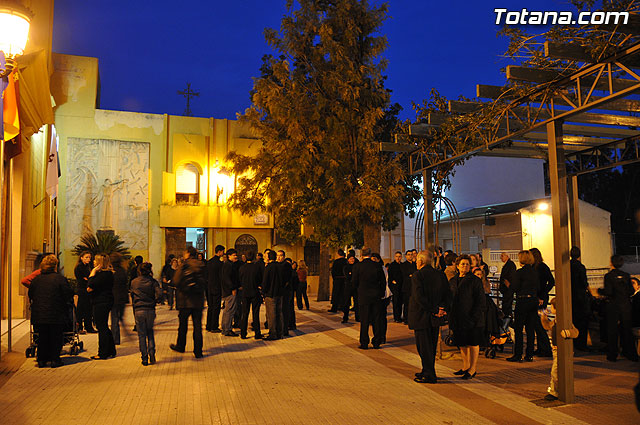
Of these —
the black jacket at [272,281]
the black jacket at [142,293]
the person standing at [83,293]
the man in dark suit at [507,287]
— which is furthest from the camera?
the black jacket at [272,281]

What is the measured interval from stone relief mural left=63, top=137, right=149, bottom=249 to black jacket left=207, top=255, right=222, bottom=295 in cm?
1474

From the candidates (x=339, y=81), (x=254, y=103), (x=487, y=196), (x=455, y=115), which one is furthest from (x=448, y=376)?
(x=487, y=196)

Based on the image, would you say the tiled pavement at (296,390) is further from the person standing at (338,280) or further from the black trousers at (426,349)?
the person standing at (338,280)

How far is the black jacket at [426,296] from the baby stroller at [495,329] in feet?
5.23

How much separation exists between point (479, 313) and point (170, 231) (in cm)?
2101

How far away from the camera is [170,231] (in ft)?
86.5

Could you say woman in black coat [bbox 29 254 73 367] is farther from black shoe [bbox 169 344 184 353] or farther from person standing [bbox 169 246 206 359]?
black shoe [bbox 169 344 184 353]

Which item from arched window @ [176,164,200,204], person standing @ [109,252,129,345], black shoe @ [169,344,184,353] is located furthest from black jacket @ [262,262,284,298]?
arched window @ [176,164,200,204]

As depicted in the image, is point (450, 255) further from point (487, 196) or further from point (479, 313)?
point (487, 196)

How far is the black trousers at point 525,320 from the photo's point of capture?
9141 millimetres

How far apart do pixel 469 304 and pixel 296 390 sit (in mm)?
2734

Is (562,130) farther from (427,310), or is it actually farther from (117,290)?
(117,290)

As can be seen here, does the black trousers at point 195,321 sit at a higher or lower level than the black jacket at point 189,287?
lower

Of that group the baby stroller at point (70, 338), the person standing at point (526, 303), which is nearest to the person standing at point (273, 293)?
the baby stroller at point (70, 338)
